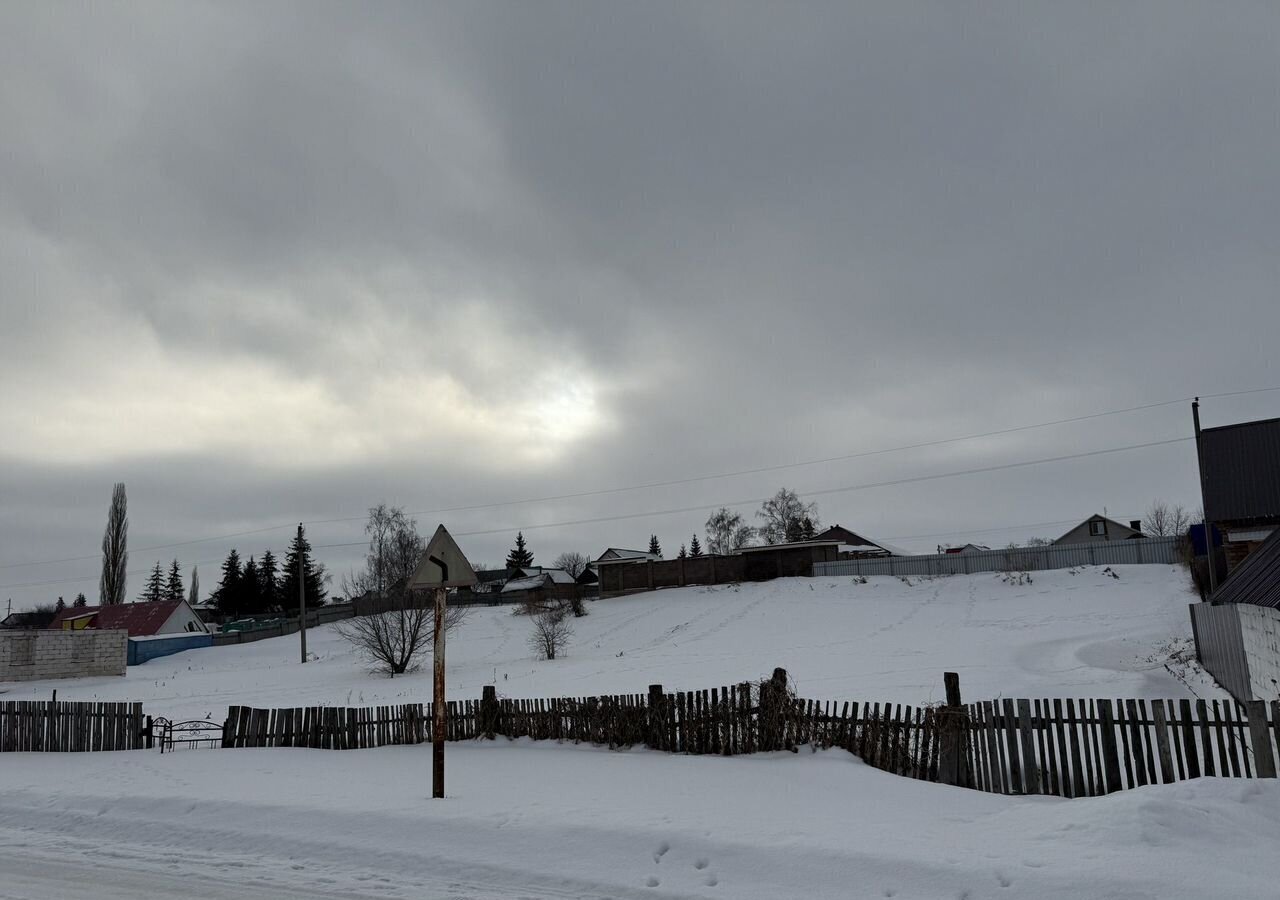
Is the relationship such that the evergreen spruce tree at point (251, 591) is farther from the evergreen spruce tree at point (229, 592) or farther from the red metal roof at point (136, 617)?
the red metal roof at point (136, 617)

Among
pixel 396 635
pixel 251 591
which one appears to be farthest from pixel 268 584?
pixel 396 635

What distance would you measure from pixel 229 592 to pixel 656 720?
94.8m

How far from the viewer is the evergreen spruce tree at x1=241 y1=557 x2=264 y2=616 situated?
93.2 meters

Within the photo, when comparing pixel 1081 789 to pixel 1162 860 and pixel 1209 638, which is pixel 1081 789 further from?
pixel 1209 638

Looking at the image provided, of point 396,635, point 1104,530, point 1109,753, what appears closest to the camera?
point 1109,753

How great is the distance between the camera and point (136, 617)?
63188 millimetres

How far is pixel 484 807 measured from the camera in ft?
29.5

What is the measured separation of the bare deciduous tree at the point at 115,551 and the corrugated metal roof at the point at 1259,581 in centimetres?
9450

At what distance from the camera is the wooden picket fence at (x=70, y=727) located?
16797mm

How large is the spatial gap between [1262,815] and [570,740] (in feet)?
29.6

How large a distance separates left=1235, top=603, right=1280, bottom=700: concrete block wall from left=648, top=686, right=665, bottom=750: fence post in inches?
345

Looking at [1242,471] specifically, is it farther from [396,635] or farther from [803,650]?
[396,635]

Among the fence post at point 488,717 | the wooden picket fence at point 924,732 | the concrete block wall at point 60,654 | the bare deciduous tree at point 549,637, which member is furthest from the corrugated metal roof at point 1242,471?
the concrete block wall at point 60,654

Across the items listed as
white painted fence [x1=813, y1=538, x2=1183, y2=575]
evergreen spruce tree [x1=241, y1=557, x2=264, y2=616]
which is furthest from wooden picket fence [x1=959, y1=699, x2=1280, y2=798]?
evergreen spruce tree [x1=241, y1=557, x2=264, y2=616]
